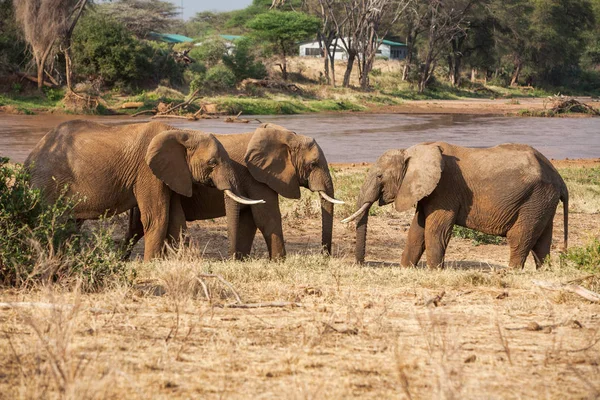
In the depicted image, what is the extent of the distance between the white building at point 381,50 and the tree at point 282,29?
10328 mm

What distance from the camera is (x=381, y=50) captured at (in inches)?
3127

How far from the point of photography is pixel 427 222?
10117 millimetres

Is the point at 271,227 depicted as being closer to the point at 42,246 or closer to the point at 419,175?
the point at 419,175

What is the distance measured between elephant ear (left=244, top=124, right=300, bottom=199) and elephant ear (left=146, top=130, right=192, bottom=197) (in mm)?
772

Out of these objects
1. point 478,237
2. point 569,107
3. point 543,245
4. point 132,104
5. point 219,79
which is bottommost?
point 569,107

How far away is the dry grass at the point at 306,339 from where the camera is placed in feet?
15.5

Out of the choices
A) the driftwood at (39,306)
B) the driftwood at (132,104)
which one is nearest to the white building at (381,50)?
the driftwood at (132,104)

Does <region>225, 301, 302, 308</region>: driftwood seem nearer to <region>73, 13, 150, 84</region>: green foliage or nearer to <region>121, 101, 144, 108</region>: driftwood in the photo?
<region>121, 101, 144, 108</region>: driftwood

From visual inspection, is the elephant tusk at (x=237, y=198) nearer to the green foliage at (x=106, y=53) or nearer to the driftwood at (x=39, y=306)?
the driftwood at (x=39, y=306)

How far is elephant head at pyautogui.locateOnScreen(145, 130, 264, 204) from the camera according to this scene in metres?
9.78

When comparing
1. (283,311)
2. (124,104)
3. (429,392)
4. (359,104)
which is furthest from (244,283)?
(359,104)

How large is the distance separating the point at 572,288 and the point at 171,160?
15.1 feet

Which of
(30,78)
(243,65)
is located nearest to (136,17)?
(243,65)

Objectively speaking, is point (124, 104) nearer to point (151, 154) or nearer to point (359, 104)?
point (359, 104)
